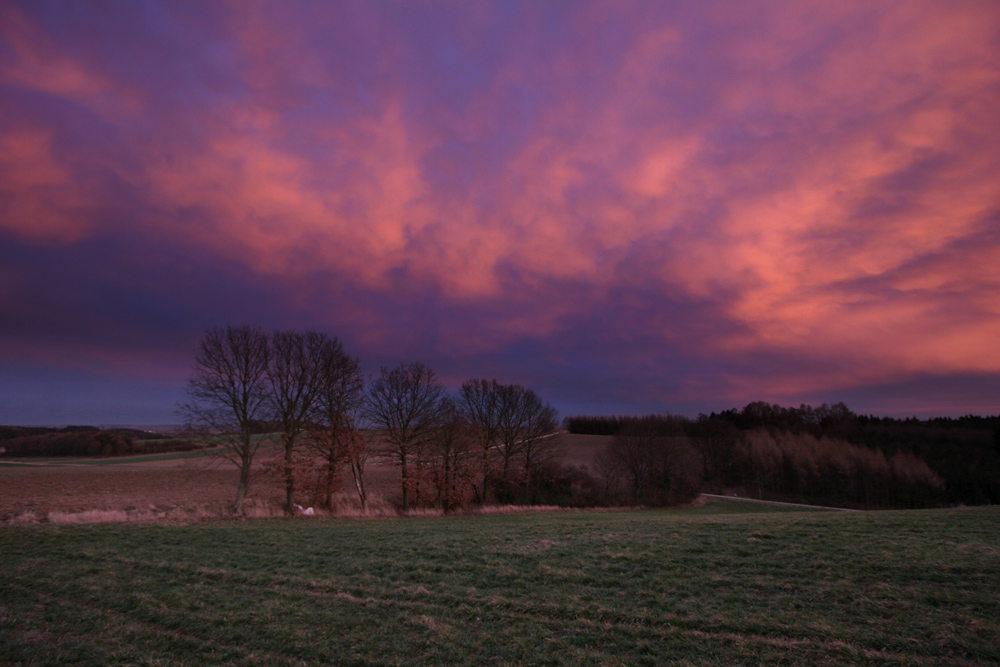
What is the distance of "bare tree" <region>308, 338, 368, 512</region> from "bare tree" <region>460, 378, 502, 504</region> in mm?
13293

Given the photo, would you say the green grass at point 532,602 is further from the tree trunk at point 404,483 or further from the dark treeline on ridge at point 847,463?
the dark treeline on ridge at point 847,463

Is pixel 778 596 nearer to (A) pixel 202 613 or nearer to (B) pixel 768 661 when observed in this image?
(B) pixel 768 661

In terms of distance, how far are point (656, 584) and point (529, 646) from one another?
3.64 metres

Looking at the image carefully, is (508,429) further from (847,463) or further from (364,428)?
(847,463)

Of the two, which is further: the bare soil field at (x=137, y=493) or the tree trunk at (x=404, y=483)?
the tree trunk at (x=404, y=483)

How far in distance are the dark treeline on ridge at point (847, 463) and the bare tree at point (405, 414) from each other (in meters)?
30.2

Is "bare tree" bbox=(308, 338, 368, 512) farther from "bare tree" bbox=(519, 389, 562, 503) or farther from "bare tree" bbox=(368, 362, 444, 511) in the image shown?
"bare tree" bbox=(519, 389, 562, 503)

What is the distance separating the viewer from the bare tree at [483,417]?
145ft

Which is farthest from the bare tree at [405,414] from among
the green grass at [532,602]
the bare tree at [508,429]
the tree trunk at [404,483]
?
the green grass at [532,602]

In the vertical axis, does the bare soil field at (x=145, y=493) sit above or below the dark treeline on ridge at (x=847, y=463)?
above

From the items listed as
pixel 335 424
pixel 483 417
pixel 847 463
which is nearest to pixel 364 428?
pixel 335 424

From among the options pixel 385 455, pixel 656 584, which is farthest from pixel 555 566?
pixel 385 455

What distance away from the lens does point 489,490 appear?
44906 millimetres

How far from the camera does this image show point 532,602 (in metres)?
7.68
